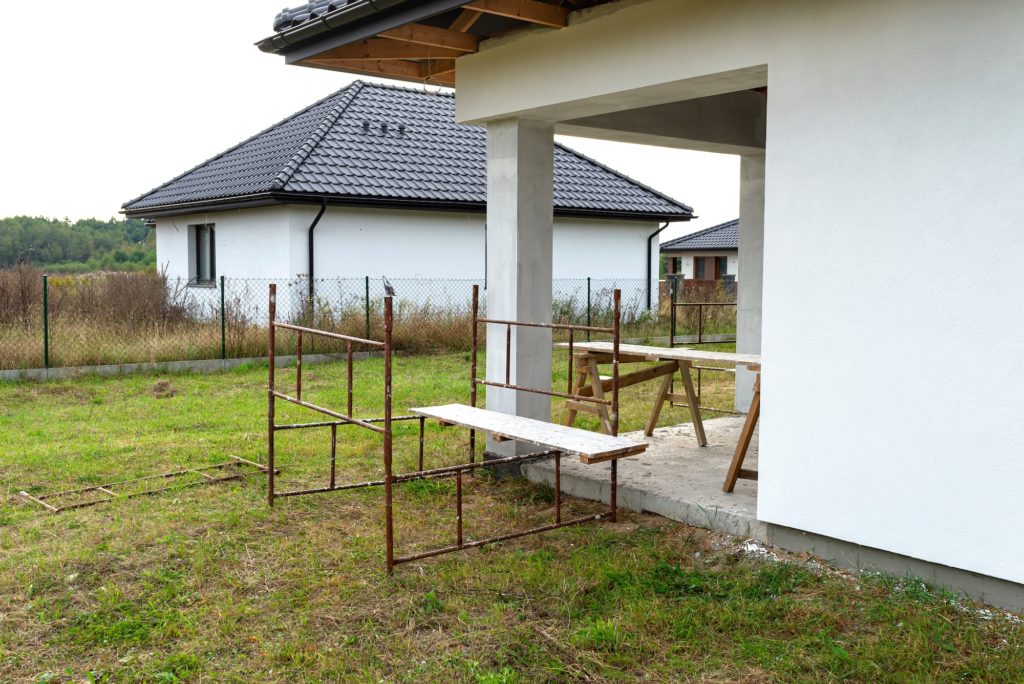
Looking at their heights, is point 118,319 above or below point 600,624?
above

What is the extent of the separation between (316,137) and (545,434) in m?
13.7

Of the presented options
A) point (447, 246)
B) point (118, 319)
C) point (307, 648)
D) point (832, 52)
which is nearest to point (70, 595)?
point (307, 648)

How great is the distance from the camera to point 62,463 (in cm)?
736

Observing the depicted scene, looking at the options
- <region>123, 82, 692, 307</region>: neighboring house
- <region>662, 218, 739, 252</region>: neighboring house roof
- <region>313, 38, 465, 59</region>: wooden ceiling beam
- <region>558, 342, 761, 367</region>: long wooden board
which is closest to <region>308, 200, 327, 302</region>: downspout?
<region>123, 82, 692, 307</region>: neighboring house

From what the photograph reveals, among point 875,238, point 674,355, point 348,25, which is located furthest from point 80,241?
point 875,238

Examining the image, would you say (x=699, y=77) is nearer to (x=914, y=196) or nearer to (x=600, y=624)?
(x=914, y=196)

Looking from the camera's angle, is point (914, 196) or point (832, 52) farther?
point (832, 52)

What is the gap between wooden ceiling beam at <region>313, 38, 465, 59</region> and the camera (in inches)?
255

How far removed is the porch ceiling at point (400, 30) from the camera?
17.5 feet

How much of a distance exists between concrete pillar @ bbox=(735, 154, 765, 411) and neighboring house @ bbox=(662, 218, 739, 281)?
3588 centimetres

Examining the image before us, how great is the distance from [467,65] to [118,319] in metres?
8.99

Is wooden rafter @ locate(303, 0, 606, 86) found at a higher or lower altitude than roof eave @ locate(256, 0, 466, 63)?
higher

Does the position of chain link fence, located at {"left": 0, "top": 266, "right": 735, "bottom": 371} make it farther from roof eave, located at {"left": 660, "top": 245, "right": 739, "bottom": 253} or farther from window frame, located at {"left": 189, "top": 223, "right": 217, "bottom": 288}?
roof eave, located at {"left": 660, "top": 245, "right": 739, "bottom": 253}

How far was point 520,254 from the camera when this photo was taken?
6.67m
